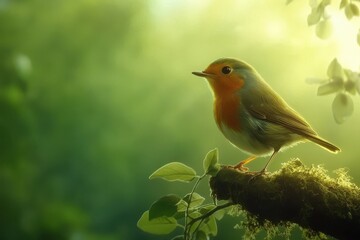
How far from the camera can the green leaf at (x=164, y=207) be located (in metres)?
1.12

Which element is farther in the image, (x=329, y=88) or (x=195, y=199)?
(x=195, y=199)

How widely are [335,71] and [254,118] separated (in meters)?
0.41

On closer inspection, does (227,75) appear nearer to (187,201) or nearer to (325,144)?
(325,144)

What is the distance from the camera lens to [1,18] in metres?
4.89

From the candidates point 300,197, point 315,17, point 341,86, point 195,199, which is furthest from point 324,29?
point 195,199

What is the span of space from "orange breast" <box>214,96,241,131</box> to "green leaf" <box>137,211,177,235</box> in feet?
0.92

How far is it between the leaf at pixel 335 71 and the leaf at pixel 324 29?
0.34 feet

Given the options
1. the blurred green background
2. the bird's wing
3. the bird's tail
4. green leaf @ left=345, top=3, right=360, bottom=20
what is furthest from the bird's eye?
the blurred green background

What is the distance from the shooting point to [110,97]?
16.9 ft

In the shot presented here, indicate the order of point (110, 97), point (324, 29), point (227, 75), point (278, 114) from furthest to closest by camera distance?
1. point (110, 97)
2. point (227, 75)
3. point (278, 114)
4. point (324, 29)

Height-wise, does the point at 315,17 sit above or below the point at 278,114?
above

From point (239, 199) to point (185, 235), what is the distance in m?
0.13

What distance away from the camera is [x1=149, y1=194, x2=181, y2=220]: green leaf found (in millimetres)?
1117

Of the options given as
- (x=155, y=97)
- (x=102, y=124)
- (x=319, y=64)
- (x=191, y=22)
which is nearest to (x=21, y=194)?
(x=102, y=124)
